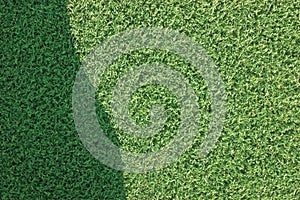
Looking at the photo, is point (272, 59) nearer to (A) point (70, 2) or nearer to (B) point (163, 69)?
(B) point (163, 69)

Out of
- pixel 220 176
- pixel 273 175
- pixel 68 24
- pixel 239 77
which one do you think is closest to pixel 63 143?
pixel 68 24

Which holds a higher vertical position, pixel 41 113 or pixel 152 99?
pixel 152 99

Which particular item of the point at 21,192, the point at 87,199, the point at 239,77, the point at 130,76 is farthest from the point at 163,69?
the point at 21,192

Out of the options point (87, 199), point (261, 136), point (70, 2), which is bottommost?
point (87, 199)

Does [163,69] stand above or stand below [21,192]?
above

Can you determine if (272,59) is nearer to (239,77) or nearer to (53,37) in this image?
(239,77)
